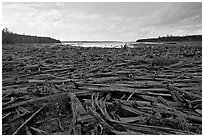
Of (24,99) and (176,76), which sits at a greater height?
(176,76)

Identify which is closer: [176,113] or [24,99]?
[176,113]

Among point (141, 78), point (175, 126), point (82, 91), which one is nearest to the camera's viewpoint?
point (175, 126)

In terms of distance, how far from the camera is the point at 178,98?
440 centimetres

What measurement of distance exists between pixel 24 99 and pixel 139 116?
8.57 ft

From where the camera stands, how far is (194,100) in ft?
13.9

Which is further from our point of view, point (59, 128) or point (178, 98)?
point (178, 98)

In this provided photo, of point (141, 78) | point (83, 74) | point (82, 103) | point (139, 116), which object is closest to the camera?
point (139, 116)

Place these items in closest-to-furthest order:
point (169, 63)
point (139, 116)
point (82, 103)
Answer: point (139, 116)
point (82, 103)
point (169, 63)

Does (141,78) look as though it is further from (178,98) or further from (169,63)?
(169,63)

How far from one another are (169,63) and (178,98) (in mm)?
3733

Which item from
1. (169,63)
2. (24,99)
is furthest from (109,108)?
(169,63)

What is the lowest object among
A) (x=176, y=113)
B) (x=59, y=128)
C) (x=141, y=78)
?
(x=59, y=128)

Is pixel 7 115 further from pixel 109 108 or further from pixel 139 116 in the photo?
pixel 139 116

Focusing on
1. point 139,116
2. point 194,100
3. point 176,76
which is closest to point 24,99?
point 139,116
